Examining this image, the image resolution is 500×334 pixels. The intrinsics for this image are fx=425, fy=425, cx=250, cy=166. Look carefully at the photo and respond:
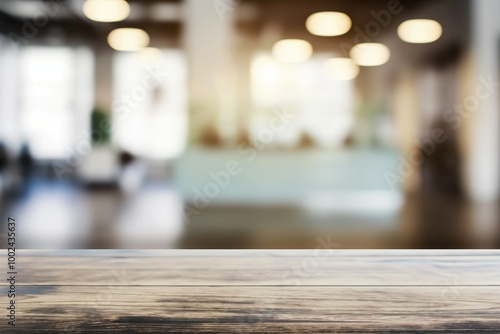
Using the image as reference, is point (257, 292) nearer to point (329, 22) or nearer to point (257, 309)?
A: point (257, 309)

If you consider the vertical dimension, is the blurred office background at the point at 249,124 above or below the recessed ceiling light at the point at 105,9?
below

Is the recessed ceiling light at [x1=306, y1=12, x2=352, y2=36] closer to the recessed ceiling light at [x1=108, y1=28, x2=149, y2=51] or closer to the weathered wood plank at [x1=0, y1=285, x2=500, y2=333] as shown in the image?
the recessed ceiling light at [x1=108, y1=28, x2=149, y2=51]

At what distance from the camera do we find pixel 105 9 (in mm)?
2043

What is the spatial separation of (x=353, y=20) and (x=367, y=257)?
1.49 meters

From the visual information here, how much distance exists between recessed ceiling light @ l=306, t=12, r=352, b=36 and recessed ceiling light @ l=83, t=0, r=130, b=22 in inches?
37.9

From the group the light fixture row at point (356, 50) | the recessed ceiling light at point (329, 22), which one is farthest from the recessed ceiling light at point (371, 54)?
the recessed ceiling light at point (329, 22)

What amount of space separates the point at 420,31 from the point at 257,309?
233cm

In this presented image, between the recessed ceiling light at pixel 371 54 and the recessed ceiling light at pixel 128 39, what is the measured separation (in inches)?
49.0

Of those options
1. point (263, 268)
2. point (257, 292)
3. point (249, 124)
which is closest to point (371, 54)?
point (249, 124)

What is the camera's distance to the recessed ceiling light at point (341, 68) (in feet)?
8.31

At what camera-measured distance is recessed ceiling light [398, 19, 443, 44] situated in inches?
96.3

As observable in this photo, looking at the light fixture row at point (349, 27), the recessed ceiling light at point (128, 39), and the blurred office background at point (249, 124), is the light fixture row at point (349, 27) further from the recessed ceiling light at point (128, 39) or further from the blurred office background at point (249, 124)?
the recessed ceiling light at point (128, 39)

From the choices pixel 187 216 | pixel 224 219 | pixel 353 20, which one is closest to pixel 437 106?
pixel 353 20

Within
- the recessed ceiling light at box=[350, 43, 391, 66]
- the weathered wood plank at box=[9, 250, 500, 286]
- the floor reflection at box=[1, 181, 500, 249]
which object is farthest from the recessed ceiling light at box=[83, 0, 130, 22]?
the recessed ceiling light at box=[350, 43, 391, 66]
